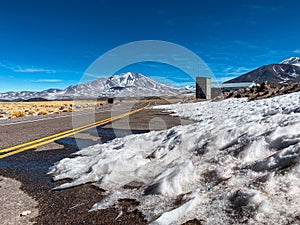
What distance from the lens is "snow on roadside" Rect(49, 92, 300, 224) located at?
2.05 meters

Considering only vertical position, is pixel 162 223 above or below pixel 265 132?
below

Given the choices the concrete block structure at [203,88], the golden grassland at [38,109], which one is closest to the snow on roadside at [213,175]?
the golden grassland at [38,109]

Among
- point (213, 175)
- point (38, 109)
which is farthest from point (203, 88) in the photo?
point (213, 175)

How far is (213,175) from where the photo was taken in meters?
2.76

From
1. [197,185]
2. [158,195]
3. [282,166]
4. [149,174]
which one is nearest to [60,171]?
[149,174]

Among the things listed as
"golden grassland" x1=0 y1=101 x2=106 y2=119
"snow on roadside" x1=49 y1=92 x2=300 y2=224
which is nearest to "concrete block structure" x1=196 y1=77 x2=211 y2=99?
"golden grassland" x1=0 y1=101 x2=106 y2=119

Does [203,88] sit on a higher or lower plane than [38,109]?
higher

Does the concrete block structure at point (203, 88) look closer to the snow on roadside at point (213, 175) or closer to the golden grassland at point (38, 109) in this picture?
the golden grassland at point (38, 109)

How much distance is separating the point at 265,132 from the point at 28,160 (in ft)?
14.5

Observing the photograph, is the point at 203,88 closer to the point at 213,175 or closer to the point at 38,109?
the point at 38,109

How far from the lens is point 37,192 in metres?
3.09

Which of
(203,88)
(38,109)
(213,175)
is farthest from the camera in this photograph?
(203,88)

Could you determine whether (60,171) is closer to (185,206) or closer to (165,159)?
(165,159)

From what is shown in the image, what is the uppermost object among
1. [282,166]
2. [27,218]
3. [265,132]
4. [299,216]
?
[265,132]
